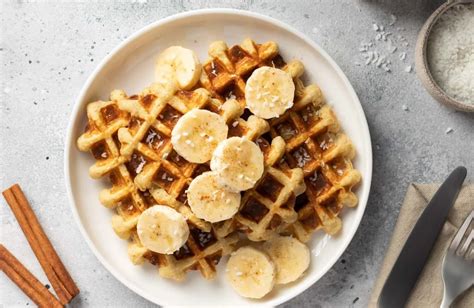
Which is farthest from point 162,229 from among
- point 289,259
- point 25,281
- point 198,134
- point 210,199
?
point 25,281

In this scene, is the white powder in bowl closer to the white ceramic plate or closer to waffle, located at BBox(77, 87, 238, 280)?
the white ceramic plate

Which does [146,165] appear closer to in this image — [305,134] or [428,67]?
[305,134]

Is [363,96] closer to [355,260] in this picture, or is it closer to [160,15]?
[355,260]

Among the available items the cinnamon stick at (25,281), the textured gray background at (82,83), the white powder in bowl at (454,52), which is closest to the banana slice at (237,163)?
the textured gray background at (82,83)

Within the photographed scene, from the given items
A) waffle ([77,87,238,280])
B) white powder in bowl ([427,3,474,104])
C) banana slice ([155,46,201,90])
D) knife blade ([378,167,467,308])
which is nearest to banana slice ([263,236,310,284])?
waffle ([77,87,238,280])

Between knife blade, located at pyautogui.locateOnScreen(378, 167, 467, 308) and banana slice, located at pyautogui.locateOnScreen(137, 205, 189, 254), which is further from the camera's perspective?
knife blade, located at pyautogui.locateOnScreen(378, 167, 467, 308)

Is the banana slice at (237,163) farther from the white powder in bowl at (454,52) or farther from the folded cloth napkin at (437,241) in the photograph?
the white powder in bowl at (454,52)
